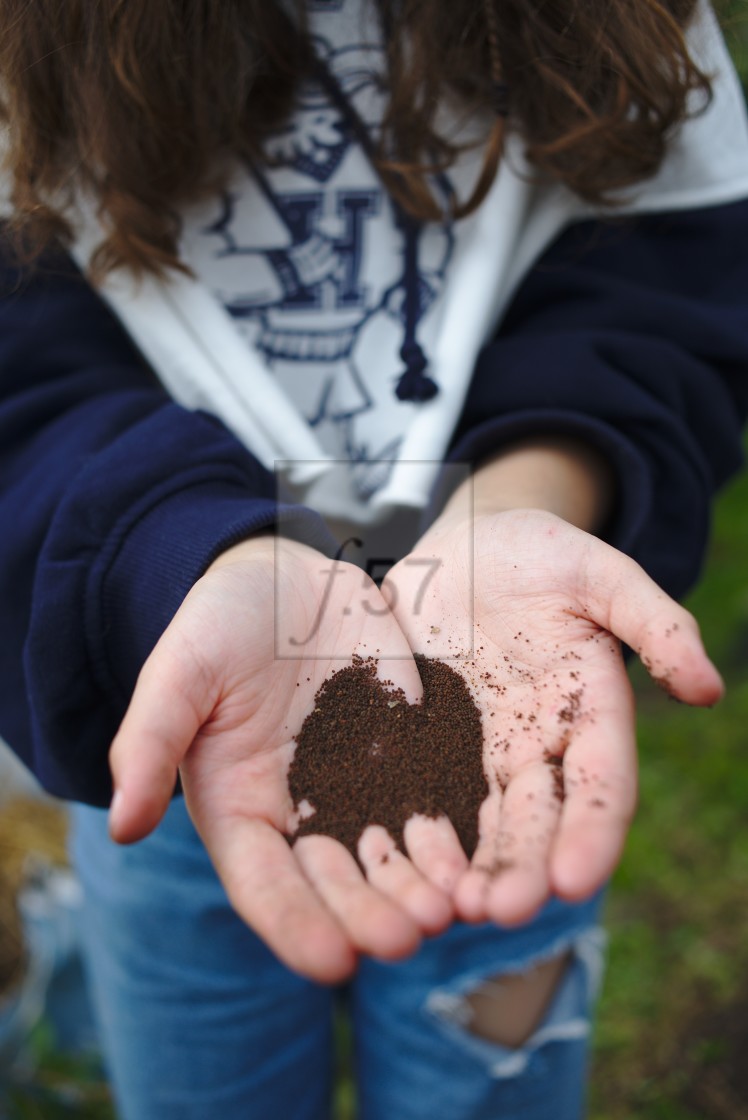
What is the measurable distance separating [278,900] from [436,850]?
0.14 metres

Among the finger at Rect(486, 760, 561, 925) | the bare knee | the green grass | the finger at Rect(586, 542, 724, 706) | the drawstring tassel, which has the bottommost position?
the green grass

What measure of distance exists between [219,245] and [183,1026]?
100 cm

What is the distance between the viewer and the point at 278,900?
2.17 feet

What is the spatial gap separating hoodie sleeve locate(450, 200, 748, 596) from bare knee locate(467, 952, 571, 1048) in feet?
1.82

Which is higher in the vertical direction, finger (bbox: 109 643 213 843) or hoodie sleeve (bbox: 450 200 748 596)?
finger (bbox: 109 643 213 843)

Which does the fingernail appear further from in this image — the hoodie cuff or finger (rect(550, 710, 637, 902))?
finger (rect(550, 710, 637, 902))

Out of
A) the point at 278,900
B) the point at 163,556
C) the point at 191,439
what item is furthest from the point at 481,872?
the point at 191,439

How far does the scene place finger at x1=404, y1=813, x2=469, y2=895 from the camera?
0.70m

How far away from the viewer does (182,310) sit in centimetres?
108

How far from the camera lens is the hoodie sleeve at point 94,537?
874 mm

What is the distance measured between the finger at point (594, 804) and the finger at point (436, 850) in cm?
8

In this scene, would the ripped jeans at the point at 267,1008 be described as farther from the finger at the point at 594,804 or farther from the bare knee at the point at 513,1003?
the finger at the point at 594,804

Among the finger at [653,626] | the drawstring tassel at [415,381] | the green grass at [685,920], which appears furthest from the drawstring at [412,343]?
the green grass at [685,920]

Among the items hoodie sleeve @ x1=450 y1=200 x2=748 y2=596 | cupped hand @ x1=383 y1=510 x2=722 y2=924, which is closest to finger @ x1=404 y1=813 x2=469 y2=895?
cupped hand @ x1=383 y1=510 x2=722 y2=924
